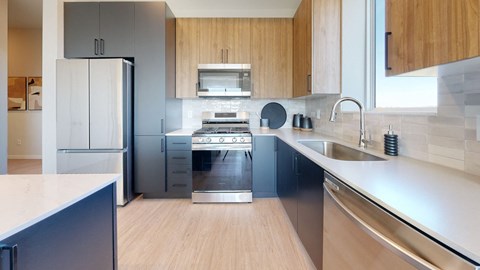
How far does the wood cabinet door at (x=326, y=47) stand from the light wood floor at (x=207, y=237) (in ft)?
4.67

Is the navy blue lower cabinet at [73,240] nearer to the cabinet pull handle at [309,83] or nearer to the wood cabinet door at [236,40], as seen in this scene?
the cabinet pull handle at [309,83]

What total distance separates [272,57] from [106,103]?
7.21ft

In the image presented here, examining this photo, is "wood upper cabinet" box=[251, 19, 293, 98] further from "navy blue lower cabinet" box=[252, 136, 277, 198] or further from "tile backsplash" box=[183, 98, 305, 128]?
"navy blue lower cabinet" box=[252, 136, 277, 198]

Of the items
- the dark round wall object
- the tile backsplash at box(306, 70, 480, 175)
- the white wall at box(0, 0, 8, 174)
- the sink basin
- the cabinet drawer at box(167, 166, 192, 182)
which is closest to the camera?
the tile backsplash at box(306, 70, 480, 175)

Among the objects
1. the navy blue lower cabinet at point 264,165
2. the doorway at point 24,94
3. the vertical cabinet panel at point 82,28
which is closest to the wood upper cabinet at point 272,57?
the navy blue lower cabinet at point 264,165

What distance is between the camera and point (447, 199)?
2.82 feet

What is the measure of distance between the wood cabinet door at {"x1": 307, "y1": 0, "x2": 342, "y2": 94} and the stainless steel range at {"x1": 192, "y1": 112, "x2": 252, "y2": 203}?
3.50 ft

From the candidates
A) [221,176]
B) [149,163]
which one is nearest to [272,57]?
[221,176]

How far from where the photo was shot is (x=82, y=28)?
321 centimetres

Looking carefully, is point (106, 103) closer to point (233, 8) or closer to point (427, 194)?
point (233, 8)

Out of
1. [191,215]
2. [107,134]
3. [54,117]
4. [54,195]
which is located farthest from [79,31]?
[54,195]

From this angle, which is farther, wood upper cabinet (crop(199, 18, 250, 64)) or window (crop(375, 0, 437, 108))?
wood upper cabinet (crop(199, 18, 250, 64))

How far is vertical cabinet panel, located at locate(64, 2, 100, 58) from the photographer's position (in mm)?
3195

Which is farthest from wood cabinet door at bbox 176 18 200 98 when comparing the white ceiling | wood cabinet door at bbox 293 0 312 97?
wood cabinet door at bbox 293 0 312 97
